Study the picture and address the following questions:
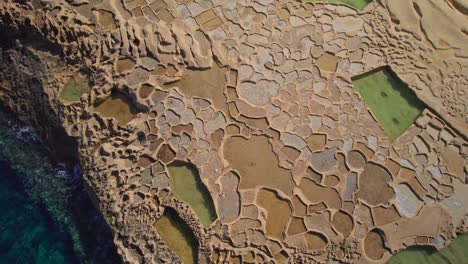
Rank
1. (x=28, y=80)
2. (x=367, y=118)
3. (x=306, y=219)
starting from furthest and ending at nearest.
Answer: (x=28, y=80) → (x=367, y=118) → (x=306, y=219)

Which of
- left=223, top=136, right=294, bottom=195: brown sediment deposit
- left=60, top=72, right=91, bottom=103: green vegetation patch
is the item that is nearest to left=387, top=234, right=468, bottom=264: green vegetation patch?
left=223, top=136, right=294, bottom=195: brown sediment deposit

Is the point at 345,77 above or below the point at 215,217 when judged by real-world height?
above

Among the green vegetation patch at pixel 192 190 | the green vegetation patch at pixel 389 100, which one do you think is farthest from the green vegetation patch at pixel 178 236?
the green vegetation patch at pixel 389 100

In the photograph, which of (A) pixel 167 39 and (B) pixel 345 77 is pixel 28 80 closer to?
(A) pixel 167 39

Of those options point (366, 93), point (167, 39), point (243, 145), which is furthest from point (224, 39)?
point (366, 93)

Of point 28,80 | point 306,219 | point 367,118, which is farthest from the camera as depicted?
point 28,80

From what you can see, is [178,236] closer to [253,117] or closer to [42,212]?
[253,117]

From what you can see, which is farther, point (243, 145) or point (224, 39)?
point (224, 39)
